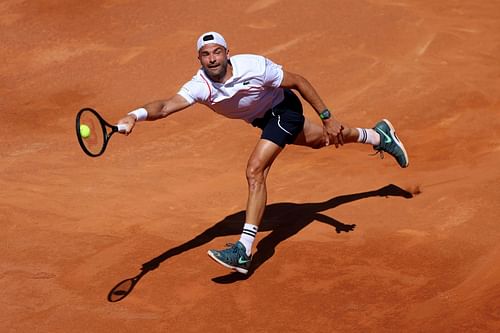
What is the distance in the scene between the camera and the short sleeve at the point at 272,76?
8.23 meters

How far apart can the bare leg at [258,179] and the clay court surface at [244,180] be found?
1.82 ft

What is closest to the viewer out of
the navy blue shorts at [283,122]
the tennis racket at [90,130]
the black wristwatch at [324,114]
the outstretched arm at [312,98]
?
the tennis racket at [90,130]

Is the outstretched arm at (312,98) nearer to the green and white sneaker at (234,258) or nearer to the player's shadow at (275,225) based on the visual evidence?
the player's shadow at (275,225)

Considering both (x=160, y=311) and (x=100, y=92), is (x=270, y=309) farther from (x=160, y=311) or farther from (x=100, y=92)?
(x=100, y=92)

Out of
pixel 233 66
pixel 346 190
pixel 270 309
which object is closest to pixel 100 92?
pixel 346 190

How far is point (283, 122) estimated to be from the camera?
8.58 meters

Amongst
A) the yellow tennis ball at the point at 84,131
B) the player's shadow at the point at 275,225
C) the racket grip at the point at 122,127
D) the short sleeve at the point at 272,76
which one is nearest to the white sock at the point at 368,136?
the player's shadow at the point at 275,225

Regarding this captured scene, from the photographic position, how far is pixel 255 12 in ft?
53.3

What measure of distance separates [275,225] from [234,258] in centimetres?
159

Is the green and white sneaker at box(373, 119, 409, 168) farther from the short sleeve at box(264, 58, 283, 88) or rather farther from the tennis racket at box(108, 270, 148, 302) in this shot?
the tennis racket at box(108, 270, 148, 302)

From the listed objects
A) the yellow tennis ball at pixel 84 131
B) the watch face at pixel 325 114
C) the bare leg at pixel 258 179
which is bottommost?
the bare leg at pixel 258 179

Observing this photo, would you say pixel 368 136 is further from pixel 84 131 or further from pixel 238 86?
pixel 84 131

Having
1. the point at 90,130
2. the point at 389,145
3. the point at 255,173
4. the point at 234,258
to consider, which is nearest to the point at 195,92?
the point at 255,173

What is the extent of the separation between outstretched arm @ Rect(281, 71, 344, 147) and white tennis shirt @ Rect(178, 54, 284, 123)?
107 millimetres
